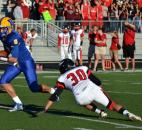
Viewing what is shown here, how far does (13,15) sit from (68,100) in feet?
53.7

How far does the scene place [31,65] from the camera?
541 inches

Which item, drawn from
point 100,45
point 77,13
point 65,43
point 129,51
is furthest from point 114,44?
point 77,13

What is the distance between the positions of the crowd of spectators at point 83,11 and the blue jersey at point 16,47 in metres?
17.3

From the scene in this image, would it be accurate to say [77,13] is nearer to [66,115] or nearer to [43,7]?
[43,7]

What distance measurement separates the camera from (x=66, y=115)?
12992 millimetres

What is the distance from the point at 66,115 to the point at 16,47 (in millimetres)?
1705

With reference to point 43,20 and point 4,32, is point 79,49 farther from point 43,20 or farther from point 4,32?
point 4,32

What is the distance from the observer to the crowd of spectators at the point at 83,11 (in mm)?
31578

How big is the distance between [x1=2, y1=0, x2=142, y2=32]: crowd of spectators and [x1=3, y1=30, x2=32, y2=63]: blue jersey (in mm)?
17290

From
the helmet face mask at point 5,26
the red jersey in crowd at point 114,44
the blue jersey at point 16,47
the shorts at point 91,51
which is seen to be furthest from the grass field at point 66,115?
the shorts at point 91,51

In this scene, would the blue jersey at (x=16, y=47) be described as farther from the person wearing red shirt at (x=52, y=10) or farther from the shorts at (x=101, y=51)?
the person wearing red shirt at (x=52, y=10)

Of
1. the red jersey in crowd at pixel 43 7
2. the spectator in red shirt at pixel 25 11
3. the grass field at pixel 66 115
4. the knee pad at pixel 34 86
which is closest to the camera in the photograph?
the grass field at pixel 66 115

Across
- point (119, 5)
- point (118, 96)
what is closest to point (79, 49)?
point (119, 5)

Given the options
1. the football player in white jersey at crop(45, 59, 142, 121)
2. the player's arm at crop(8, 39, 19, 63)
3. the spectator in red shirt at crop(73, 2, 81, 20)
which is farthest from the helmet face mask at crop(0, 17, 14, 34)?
the spectator in red shirt at crop(73, 2, 81, 20)
